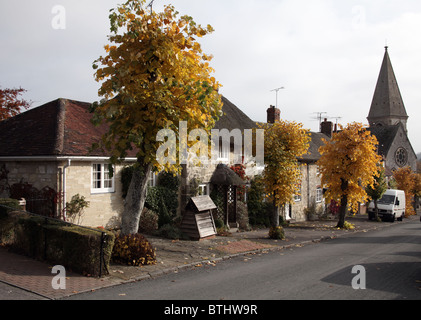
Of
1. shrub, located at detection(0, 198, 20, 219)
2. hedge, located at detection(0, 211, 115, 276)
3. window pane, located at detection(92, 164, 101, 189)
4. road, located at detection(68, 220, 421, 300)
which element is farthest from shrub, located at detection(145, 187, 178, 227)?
hedge, located at detection(0, 211, 115, 276)

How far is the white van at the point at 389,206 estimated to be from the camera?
31.5 meters

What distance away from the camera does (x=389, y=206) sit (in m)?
31.7

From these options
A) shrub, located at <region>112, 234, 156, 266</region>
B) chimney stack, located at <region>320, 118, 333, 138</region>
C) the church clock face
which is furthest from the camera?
the church clock face

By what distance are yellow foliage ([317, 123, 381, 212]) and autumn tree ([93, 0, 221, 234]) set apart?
14431mm

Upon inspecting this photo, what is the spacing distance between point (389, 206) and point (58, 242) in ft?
95.8

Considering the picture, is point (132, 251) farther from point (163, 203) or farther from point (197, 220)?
point (163, 203)

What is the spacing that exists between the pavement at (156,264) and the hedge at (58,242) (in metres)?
0.23

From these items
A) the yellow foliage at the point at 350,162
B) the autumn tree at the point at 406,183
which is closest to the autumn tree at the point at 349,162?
the yellow foliage at the point at 350,162

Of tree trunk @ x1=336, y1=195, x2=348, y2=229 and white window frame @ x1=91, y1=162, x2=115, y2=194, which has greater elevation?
white window frame @ x1=91, y1=162, x2=115, y2=194

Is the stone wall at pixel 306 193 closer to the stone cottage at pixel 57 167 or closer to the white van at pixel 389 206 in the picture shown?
the white van at pixel 389 206

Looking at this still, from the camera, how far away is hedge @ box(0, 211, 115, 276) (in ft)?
30.2

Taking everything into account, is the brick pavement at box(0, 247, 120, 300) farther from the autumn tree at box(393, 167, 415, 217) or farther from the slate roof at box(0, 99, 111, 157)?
the autumn tree at box(393, 167, 415, 217)

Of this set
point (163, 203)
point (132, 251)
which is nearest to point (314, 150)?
point (163, 203)
